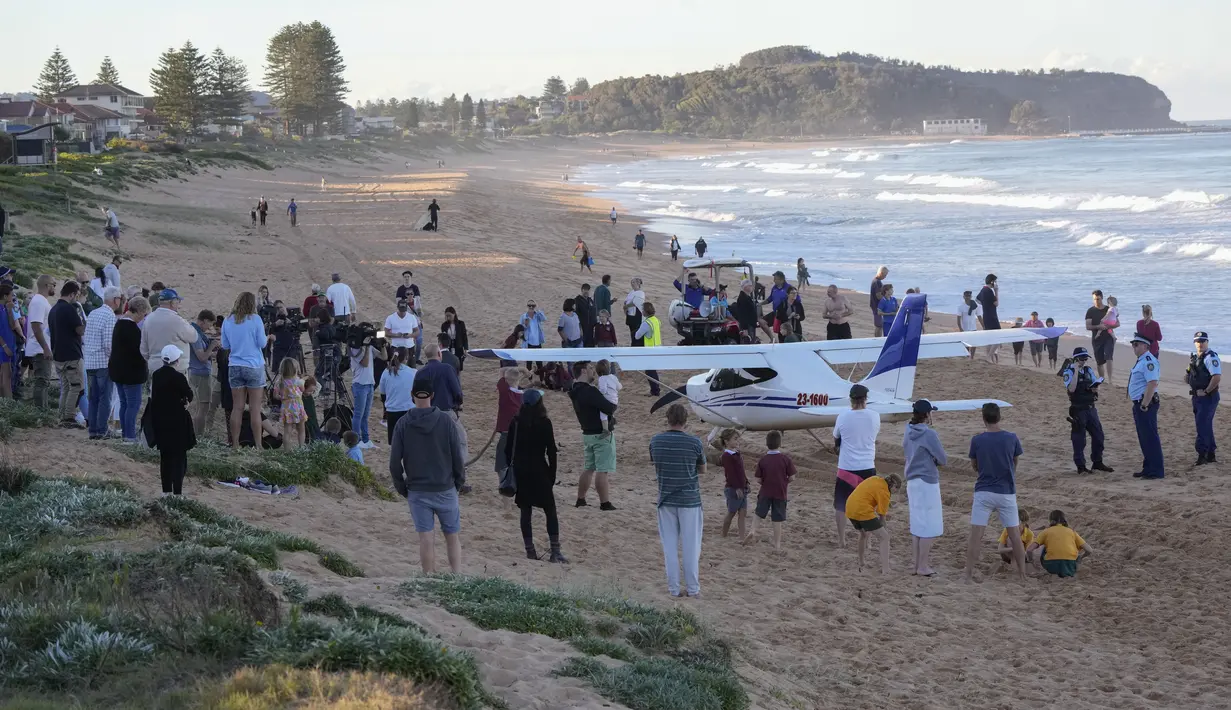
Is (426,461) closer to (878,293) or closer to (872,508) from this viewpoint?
(872,508)

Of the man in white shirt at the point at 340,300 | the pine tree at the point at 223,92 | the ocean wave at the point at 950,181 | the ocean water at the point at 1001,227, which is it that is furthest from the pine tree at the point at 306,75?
the man in white shirt at the point at 340,300

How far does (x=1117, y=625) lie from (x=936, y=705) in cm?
248

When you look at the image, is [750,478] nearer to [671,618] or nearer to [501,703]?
[671,618]

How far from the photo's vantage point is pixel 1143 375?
1280 cm

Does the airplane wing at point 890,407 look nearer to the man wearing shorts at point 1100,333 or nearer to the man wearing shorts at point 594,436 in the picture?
the man wearing shorts at point 594,436

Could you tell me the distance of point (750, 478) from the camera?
44.6 ft

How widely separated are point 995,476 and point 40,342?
997 cm

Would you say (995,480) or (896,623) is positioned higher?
(995,480)

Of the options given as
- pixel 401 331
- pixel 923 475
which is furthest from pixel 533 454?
pixel 401 331

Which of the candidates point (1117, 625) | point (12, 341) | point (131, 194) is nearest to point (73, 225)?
point (131, 194)

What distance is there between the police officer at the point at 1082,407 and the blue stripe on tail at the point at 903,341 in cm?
173

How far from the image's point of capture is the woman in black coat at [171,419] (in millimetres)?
9016

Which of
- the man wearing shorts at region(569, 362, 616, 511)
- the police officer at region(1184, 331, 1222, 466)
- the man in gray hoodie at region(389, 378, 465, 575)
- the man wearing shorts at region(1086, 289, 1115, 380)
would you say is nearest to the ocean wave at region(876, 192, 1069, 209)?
the man wearing shorts at region(1086, 289, 1115, 380)

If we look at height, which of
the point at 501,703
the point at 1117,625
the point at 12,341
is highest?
the point at 12,341
